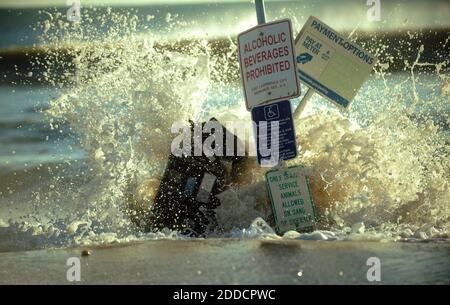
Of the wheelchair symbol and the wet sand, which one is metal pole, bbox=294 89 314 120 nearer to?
the wheelchair symbol

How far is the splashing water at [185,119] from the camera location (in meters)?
9.52

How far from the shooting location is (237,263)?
6.70 m

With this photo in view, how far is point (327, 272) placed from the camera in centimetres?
621

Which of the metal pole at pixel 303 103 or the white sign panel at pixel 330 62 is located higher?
the white sign panel at pixel 330 62

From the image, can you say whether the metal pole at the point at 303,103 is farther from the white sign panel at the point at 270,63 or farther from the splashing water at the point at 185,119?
the white sign panel at the point at 270,63

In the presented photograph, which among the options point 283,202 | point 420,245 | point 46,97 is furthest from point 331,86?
point 46,97

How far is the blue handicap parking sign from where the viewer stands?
8.98m

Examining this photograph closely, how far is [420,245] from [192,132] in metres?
3.11

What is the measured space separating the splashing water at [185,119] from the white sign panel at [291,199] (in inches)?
11.0

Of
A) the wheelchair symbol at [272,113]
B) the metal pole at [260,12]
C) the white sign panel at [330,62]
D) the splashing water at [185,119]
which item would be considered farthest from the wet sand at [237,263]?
the metal pole at [260,12]

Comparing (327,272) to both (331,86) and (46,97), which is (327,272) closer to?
(331,86)

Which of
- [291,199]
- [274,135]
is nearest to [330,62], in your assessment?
[274,135]

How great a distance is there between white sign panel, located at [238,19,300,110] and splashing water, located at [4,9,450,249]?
1051 millimetres

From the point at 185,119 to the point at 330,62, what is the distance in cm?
191
